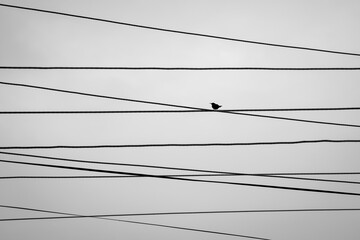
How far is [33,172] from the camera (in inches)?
830

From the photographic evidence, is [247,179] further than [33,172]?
No

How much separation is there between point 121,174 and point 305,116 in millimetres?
8951

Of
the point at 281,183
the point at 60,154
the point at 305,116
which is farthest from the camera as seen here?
the point at 281,183

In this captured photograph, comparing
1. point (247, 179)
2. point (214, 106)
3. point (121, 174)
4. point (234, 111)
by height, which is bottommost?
point (121, 174)

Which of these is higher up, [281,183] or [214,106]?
[281,183]

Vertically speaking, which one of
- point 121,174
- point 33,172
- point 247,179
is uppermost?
point 33,172

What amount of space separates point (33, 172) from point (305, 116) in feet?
43.6

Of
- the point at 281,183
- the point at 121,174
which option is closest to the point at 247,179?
the point at 281,183

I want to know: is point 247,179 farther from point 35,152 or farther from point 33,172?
point 33,172

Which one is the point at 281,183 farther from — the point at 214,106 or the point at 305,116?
the point at 214,106

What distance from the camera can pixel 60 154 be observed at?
1794 cm

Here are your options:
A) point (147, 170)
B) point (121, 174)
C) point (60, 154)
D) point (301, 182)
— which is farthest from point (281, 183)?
point (121, 174)

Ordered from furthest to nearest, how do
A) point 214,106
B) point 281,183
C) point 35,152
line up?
1. point 281,183
2. point 35,152
3. point 214,106

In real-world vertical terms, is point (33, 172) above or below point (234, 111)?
above
